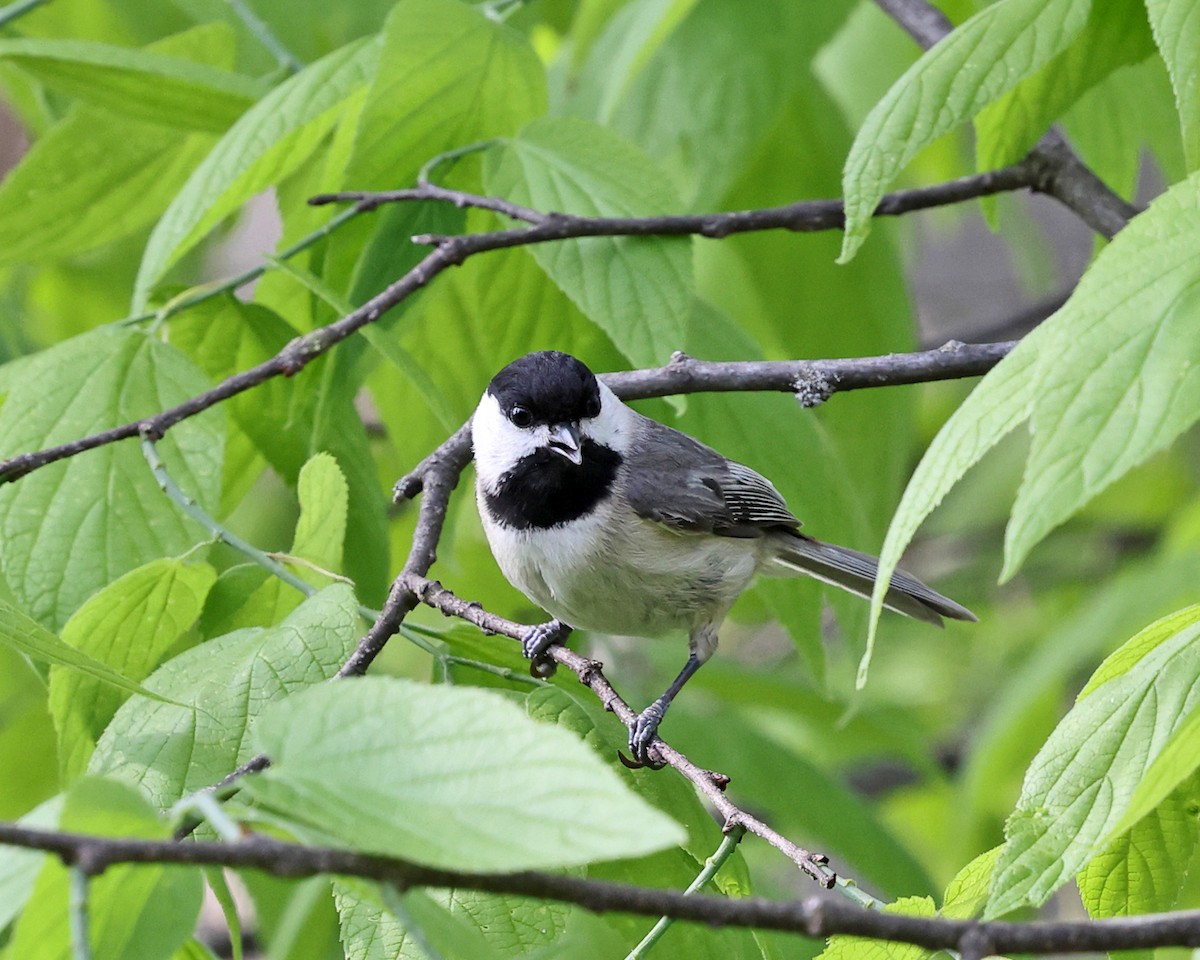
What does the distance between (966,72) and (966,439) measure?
69 centimetres

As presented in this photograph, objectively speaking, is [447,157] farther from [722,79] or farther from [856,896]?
[856,896]

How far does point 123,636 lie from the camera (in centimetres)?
166

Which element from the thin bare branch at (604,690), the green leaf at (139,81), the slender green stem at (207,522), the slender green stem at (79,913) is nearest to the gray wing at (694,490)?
the thin bare branch at (604,690)

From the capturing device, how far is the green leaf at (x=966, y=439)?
1.07 m

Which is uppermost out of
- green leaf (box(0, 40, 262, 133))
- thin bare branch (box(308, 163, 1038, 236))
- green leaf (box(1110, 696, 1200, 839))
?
green leaf (box(0, 40, 262, 133))

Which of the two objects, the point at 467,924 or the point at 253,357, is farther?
the point at 253,357

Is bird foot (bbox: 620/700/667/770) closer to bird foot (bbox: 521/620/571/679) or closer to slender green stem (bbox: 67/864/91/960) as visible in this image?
bird foot (bbox: 521/620/571/679)

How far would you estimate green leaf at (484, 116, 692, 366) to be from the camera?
75.8 inches

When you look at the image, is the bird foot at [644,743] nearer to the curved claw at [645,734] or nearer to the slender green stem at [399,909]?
the curved claw at [645,734]

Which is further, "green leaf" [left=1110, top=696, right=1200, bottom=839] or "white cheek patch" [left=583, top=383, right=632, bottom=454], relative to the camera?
"white cheek patch" [left=583, top=383, right=632, bottom=454]

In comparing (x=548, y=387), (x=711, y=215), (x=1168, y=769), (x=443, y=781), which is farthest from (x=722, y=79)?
(x=443, y=781)

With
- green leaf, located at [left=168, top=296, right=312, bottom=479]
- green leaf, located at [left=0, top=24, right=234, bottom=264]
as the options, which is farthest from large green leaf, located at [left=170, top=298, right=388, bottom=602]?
green leaf, located at [left=0, top=24, right=234, bottom=264]

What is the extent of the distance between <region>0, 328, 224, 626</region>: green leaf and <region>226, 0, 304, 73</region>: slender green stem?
0.84 m

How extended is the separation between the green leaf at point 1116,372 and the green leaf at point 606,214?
2.69 ft
